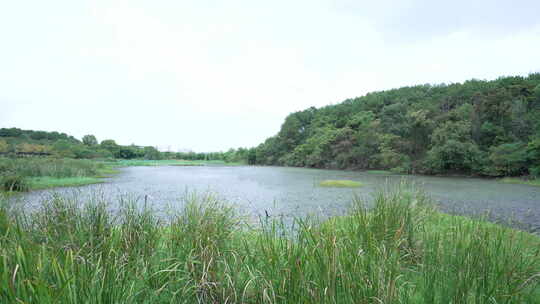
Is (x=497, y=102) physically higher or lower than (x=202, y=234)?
higher

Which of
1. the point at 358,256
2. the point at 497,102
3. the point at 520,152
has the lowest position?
the point at 358,256

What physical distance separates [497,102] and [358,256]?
1548 inches

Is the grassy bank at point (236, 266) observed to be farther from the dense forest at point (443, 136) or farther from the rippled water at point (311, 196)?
the dense forest at point (443, 136)

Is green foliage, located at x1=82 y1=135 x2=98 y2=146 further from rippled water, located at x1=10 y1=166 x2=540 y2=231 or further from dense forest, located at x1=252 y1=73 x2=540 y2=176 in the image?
rippled water, located at x1=10 y1=166 x2=540 y2=231

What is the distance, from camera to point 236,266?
7.91ft

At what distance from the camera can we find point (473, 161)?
93.5 feet

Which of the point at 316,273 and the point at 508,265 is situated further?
the point at 508,265

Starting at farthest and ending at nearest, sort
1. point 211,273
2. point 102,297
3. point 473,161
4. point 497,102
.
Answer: point 497,102 → point 473,161 → point 211,273 → point 102,297

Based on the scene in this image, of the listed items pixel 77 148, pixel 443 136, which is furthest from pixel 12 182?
pixel 77 148

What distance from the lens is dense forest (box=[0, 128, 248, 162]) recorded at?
4584cm

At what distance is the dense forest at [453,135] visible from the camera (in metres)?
26.7

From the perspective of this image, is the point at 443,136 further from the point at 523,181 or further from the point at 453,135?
the point at 523,181

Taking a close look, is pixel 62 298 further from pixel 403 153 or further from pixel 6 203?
pixel 403 153

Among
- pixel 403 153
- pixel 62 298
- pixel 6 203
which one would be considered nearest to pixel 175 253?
pixel 62 298
